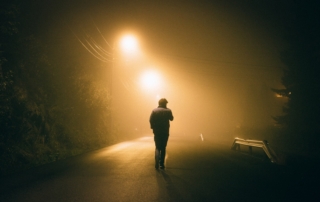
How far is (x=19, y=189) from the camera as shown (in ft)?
16.1

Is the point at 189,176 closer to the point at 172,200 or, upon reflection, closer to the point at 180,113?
the point at 172,200

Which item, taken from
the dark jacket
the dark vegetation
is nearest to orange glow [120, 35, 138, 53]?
the dark vegetation

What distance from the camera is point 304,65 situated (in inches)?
1054

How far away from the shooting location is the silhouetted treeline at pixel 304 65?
2498 centimetres

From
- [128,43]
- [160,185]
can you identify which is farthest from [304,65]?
[160,185]

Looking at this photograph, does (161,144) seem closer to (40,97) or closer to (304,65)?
(40,97)

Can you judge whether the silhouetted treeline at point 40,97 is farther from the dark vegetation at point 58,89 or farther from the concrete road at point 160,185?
the concrete road at point 160,185

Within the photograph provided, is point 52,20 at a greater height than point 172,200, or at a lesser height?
greater

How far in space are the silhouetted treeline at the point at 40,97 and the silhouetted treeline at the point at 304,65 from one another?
63.6 feet

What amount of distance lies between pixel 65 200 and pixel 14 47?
949 cm

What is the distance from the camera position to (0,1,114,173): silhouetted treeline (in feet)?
30.0

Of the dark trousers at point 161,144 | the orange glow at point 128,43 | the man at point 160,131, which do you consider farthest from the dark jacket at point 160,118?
the orange glow at point 128,43

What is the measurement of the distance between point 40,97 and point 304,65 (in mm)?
26706

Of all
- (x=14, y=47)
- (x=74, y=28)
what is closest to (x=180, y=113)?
(x=74, y=28)
